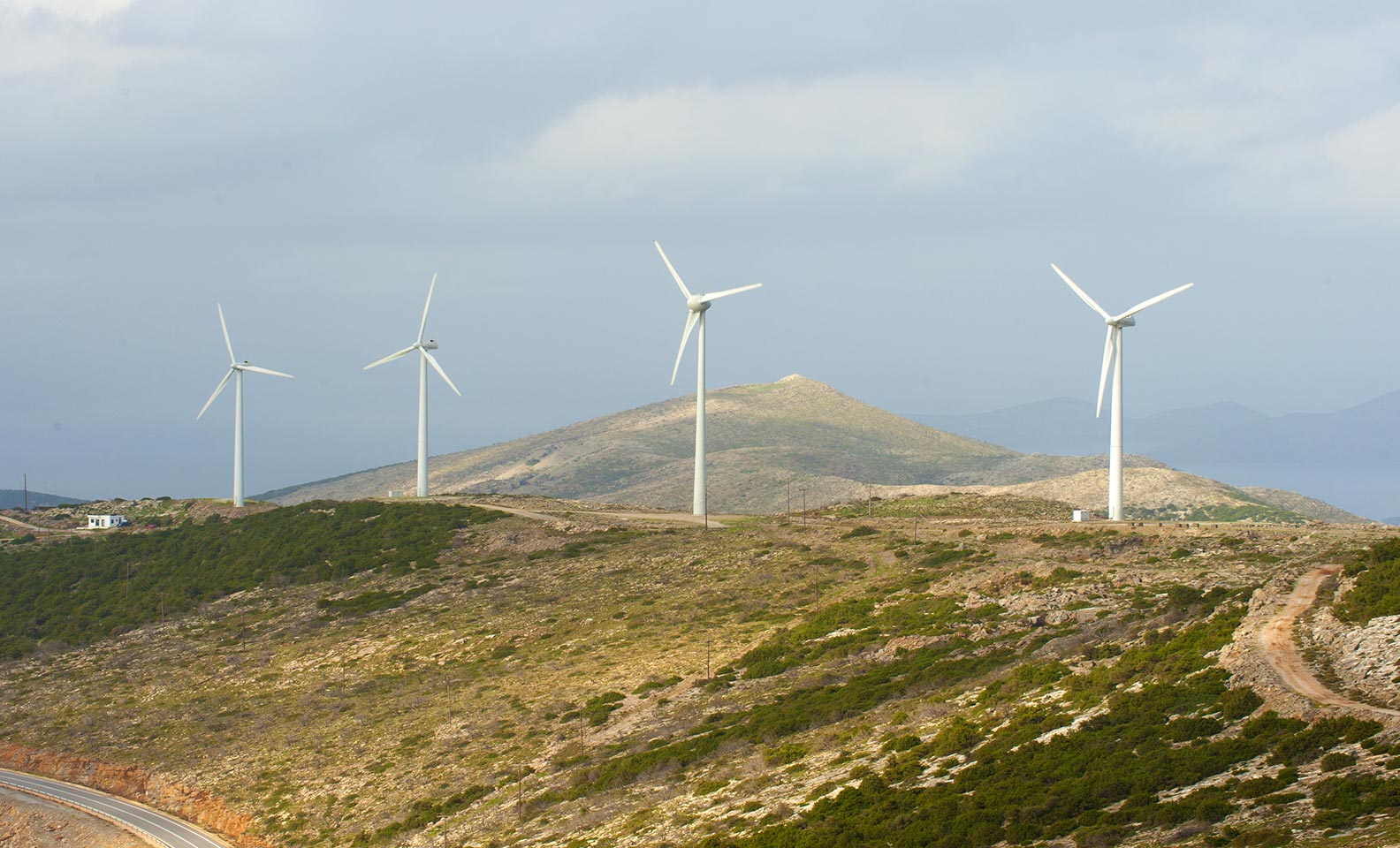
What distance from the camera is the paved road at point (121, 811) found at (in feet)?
227

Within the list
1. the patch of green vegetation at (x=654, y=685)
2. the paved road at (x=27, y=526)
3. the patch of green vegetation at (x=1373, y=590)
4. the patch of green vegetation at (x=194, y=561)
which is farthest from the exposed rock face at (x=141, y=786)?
the paved road at (x=27, y=526)

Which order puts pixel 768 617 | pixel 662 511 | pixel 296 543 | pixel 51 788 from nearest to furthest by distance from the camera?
pixel 51 788 → pixel 768 617 → pixel 296 543 → pixel 662 511

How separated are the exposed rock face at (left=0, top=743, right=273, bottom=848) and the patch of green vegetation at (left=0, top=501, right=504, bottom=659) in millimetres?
32560

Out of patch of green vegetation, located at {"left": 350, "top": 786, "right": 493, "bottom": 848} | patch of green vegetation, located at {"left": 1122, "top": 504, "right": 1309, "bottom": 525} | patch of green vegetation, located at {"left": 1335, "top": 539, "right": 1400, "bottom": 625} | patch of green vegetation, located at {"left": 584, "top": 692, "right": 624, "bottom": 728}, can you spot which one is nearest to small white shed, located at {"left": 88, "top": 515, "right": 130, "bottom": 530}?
patch of green vegetation, located at {"left": 584, "top": 692, "right": 624, "bottom": 728}

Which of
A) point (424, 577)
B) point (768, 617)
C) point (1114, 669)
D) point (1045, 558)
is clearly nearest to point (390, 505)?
point (424, 577)

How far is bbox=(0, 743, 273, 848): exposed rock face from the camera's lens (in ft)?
232

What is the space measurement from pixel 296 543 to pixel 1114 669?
10369cm

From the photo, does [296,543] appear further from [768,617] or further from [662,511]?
[768,617]

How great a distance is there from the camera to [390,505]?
147 metres

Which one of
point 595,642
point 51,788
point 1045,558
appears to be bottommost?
point 51,788

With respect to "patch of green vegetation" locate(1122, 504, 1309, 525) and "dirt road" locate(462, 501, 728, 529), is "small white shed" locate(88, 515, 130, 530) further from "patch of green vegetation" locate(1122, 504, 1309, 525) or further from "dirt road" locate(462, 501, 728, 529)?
"patch of green vegetation" locate(1122, 504, 1309, 525)

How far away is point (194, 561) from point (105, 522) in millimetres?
35580

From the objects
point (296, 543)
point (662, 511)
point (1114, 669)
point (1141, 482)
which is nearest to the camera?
point (1114, 669)

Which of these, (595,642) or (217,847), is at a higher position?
(595,642)
